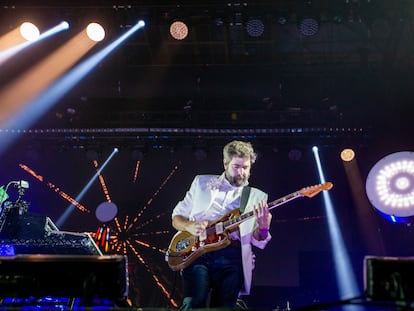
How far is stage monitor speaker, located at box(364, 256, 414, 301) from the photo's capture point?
2.71 metres

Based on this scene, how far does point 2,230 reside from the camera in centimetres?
496

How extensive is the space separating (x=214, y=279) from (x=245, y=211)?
853mm

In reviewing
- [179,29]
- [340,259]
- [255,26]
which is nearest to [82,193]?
[179,29]

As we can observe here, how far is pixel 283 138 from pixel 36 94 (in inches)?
175

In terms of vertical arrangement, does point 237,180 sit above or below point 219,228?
above

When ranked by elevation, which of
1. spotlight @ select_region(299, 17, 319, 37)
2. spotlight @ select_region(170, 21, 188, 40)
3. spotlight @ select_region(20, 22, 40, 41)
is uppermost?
spotlight @ select_region(20, 22, 40, 41)

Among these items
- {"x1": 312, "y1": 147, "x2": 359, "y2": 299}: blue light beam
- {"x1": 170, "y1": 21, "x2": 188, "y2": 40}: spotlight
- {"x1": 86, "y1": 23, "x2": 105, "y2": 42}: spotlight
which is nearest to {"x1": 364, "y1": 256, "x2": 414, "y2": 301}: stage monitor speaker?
{"x1": 312, "y1": 147, "x2": 359, "y2": 299}: blue light beam

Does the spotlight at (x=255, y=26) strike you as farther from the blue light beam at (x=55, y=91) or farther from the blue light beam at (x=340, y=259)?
the blue light beam at (x=55, y=91)

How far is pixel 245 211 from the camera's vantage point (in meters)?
5.23

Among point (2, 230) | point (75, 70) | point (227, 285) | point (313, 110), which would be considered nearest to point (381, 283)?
point (227, 285)

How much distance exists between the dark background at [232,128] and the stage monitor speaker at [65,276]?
4073 millimetres

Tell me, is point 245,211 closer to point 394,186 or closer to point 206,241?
point 206,241

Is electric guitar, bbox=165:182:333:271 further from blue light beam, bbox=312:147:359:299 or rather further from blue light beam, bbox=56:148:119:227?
blue light beam, bbox=56:148:119:227

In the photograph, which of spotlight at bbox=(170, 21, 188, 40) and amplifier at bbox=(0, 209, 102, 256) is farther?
spotlight at bbox=(170, 21, 188, 40)
